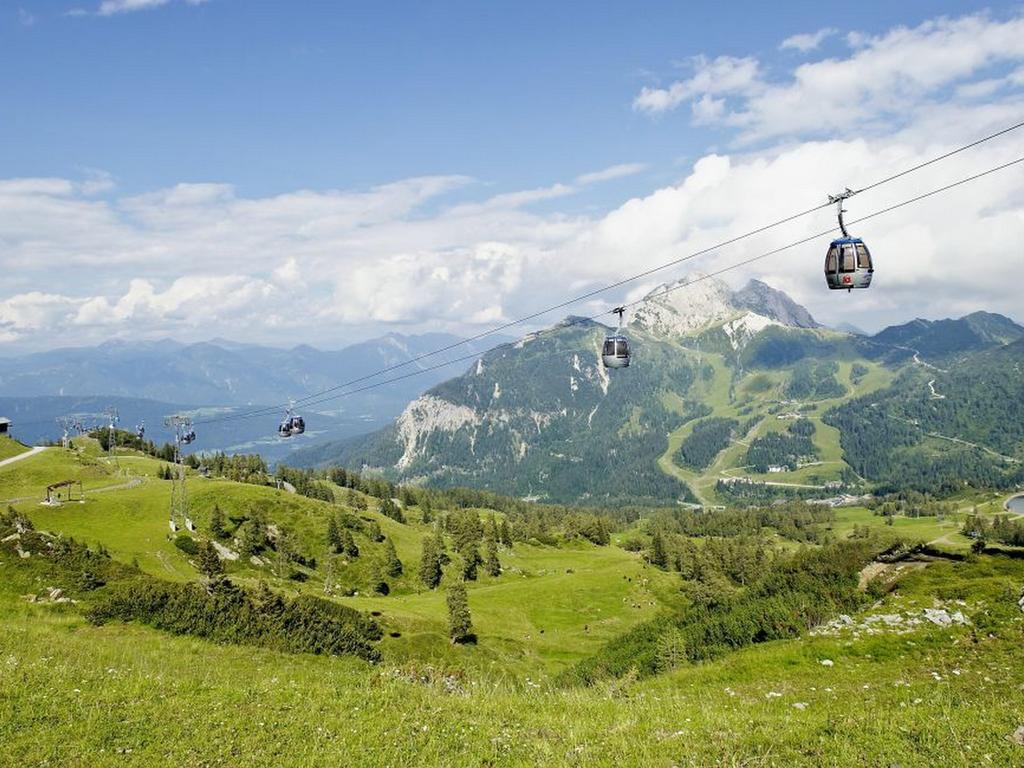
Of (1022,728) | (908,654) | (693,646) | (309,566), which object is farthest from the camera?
(309,566)

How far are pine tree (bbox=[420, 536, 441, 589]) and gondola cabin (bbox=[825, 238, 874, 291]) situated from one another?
12275 cm

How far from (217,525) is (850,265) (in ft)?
388

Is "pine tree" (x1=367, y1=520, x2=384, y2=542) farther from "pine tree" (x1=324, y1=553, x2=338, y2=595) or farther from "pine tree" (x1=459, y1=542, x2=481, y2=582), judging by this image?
"pine tree" (x1=459, y1=542, x2=481, y2=582)

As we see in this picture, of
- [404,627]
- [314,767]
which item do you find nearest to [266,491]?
[404,627]

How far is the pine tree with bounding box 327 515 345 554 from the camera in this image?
454 ft

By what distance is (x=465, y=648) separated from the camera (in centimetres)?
8912

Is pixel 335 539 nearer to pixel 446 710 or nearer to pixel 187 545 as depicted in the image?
pixel 187 545

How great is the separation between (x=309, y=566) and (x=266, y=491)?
2614cm

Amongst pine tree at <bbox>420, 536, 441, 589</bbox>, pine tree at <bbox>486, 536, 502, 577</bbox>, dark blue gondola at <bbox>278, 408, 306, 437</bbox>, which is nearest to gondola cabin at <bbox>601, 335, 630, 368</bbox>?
dark blue gondola at <bbox>278, 408, 306, 437</bbox>

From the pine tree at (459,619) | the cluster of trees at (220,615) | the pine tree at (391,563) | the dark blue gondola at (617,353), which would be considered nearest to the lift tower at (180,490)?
the pine tree at (391,563)

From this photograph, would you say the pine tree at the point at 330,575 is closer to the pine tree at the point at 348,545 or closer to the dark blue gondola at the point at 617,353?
the pine tree at the point at 348,545

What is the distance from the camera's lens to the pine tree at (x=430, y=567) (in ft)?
458

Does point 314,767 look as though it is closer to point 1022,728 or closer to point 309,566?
point 1022,728

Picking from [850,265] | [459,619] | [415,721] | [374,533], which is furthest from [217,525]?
[850,265]
